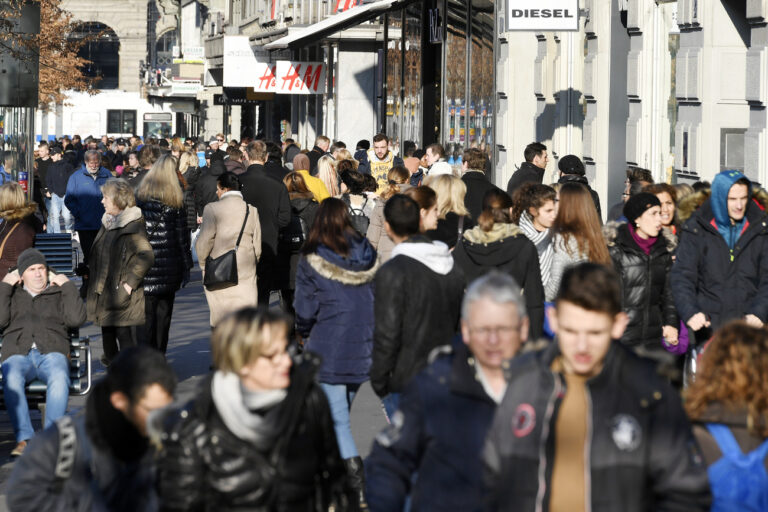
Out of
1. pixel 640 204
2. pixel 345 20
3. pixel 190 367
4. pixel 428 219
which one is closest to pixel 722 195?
pixel 640 204

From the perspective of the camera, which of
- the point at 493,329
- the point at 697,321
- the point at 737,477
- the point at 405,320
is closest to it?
the point at 737,477

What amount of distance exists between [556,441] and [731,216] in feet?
16.5

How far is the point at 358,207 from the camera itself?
526 inches

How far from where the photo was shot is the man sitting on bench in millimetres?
9219

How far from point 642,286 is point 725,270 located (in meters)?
0.59

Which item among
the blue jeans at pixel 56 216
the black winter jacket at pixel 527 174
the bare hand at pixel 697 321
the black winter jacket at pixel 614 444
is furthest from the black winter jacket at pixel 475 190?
the blue jeans at pixel 56 216

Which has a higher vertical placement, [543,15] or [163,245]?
[543,15]

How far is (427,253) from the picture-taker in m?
7.23

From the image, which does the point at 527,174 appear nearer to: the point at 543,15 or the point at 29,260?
the point at 543,15

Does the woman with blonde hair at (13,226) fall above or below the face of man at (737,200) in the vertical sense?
below

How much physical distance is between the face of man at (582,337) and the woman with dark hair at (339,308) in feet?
13.0

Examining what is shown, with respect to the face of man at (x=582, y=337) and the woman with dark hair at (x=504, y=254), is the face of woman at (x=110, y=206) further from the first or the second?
the face of man at (x=582, y=337)

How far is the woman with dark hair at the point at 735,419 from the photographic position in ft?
14.3

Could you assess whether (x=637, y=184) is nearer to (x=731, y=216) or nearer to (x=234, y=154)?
(x=731, y=216)
